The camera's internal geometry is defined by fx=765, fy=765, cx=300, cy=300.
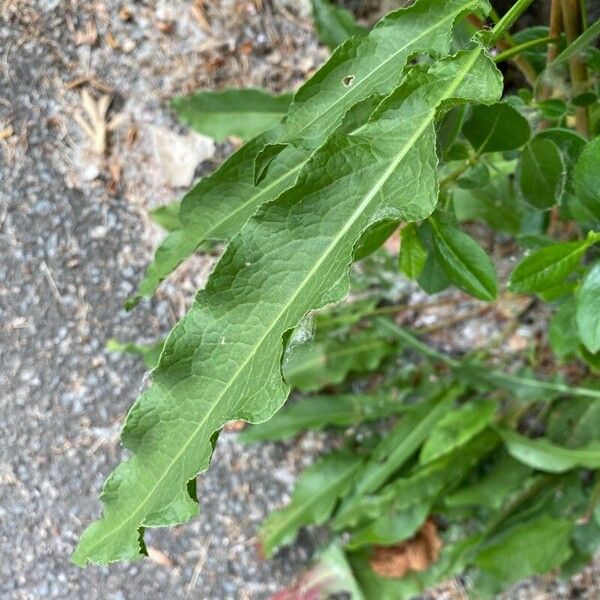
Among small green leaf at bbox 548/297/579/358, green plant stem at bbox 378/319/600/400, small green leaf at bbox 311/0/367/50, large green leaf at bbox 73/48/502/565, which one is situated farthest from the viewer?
green plant stem at bbox 378/319/600/400

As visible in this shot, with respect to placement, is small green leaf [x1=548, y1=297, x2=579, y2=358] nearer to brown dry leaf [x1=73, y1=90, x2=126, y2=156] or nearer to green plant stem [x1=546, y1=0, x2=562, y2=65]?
green plant stem [x1=546, y1=0, x2=562, y2=65]

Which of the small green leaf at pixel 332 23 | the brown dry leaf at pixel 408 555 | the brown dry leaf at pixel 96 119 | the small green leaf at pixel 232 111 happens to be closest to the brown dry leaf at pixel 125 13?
the brown dry leaf at pixel 96 119

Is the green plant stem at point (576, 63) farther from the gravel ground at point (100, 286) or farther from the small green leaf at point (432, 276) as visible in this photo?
the gravel ground at point (100, 286)

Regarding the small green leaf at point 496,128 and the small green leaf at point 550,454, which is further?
the small green leaf at point 550,454

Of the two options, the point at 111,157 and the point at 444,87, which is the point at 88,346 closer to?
the point at 111,157

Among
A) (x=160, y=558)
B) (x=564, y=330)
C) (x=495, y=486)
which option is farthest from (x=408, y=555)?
(x=564, y=330)

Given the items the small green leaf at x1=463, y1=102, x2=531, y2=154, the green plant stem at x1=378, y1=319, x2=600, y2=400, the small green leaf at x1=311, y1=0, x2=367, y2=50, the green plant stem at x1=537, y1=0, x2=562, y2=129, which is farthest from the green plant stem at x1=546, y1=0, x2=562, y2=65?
the green plant stem at x1=378, y1=319, x2=600, y2=400
